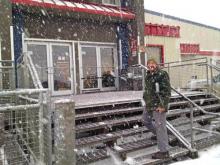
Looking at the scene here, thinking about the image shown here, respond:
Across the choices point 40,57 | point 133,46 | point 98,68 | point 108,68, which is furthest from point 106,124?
point 133,46

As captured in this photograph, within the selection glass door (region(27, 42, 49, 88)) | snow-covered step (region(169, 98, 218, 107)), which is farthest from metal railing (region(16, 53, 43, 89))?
glass door (region(27, 42, 49, 88))

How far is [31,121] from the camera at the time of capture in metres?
6.66

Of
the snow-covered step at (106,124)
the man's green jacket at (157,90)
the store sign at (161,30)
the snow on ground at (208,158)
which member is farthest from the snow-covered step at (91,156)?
the store sign at (161,30)

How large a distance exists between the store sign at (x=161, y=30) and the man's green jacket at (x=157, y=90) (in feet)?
34.7

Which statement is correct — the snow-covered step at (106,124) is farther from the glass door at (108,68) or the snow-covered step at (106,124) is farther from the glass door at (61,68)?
the glass door at (108,68)

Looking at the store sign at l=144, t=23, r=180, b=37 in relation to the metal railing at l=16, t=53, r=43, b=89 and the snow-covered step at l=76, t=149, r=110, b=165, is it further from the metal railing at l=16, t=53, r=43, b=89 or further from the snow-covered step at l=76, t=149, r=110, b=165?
the snow-covered step at l=76, t=149, r=110, b=165

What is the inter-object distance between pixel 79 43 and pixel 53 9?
2126 mm

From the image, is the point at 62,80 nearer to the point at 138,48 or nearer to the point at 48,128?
the point at 138,48

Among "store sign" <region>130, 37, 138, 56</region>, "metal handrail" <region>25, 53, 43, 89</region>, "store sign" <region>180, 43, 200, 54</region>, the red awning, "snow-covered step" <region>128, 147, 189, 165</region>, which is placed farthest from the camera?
"store sign" <region>180, 43, 200, 54</region>

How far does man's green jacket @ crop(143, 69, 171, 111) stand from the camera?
287 inches

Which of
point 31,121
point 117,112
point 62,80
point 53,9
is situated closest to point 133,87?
point 62,80

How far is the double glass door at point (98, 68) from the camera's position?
586 inches

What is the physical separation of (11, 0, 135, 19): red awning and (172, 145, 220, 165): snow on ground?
23.1 feet

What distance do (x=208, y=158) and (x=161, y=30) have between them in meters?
12.1
